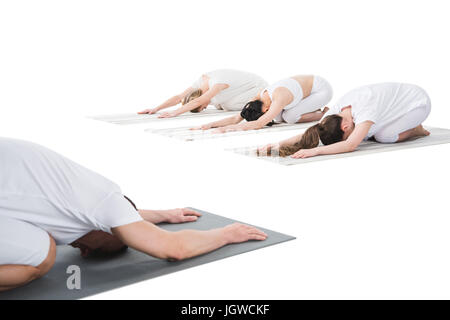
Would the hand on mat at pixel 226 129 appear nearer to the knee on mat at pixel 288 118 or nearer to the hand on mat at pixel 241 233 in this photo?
the knee on mat at pixel 288 118

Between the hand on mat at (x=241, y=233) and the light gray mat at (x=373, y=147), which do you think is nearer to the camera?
the hand on mat at (x=241, y=233)

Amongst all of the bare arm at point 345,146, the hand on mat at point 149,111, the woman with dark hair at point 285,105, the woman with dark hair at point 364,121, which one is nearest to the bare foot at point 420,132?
the woman with dark hair at point 364,121

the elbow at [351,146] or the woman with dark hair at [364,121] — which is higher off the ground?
the woman with dark hair at [364,121]

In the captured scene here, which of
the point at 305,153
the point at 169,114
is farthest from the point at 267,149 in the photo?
the point at 169,114

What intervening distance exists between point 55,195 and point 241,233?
1.10 meters

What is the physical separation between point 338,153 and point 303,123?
71.4 inches

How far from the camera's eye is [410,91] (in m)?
5.61

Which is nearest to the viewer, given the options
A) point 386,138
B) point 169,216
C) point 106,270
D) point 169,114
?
point 106,270

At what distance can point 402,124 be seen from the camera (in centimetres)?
552

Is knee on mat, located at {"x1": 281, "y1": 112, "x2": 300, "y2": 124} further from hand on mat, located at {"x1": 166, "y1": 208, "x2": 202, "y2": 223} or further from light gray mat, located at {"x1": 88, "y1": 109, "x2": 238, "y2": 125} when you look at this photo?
hand on mat, located at {"x1": 166, "y1": 208, "x2": 202, "y2": 223}

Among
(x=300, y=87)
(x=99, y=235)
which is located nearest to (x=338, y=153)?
(x=300, y=87)

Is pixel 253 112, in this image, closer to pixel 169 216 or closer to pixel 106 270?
pixel 169 216

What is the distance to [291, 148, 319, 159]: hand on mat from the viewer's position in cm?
501

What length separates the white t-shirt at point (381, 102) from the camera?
17.3 feet
